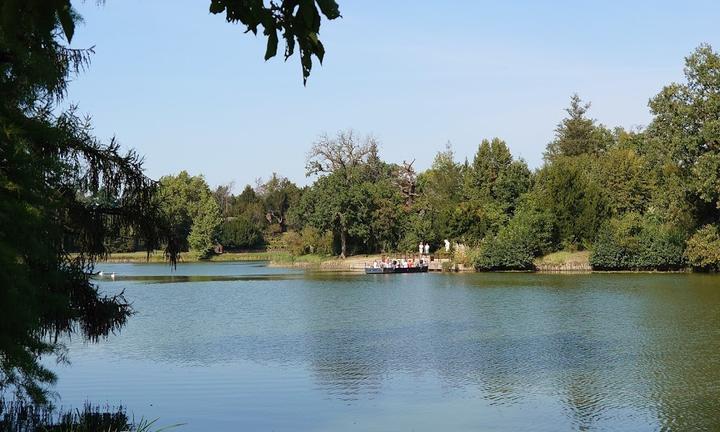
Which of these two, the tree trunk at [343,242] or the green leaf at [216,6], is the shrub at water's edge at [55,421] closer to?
the green leaf at [216,6]

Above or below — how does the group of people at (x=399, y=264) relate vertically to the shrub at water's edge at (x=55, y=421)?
above

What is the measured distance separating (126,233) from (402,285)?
1188 inches

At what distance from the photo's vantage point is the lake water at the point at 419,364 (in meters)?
11.1

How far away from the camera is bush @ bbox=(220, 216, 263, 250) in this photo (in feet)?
270

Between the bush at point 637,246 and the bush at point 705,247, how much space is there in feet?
7.35

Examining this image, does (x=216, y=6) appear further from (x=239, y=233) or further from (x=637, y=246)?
(x=239, y=233)

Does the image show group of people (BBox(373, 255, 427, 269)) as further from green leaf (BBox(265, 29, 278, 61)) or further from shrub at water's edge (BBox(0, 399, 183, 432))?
green leaf (BBox(265, 29, 278, 61))

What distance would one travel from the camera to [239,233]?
270 feet

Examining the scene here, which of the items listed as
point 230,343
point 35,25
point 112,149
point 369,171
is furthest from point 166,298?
point 369,171

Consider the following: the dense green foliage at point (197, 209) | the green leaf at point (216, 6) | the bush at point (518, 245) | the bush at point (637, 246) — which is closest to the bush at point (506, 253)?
the bush at point (518, 245)

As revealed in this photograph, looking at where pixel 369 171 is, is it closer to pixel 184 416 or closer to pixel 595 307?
pixel 595 307

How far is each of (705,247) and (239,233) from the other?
52582 millimetres

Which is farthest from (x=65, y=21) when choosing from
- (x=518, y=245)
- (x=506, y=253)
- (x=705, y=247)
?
(x=506, y=253)

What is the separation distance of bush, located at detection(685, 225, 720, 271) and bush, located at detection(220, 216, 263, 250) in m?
51.2
